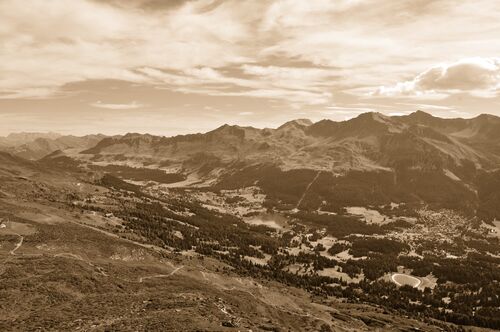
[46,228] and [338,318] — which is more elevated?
[46,228]

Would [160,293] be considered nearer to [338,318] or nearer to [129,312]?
[129,312]

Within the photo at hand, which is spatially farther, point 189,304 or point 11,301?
point 189,304

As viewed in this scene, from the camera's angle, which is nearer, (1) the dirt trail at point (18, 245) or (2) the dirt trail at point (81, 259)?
(2) the dirt trail at point (81, 259)

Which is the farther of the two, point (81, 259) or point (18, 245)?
point (18, 245)

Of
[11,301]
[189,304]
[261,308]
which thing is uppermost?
[11,301]

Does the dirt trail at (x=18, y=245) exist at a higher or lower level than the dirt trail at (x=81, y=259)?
higher

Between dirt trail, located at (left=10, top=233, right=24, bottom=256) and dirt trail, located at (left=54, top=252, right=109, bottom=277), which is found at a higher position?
dirt trail, located at (left=10, top=233, right=24, bottom=256)

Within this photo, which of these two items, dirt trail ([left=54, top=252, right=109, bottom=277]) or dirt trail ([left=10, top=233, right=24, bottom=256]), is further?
dirt trail ([left=10, top=233, right=24, bottom=256])

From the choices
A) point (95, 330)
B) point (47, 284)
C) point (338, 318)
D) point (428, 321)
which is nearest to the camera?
point (95, 330)

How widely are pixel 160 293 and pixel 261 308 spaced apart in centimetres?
3317

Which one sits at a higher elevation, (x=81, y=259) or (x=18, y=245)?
(x=18, y=245)

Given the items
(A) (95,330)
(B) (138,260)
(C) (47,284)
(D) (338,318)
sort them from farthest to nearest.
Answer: (B) (138,260) < (D) (338,318) < (C) (47,284) < (A) (95,330)

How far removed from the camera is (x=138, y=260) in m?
157

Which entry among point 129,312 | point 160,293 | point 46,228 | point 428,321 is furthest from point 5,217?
point 428,321
